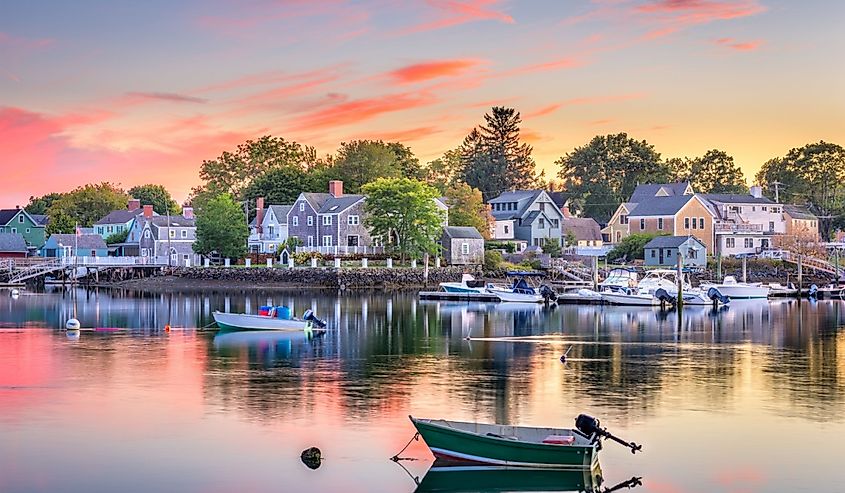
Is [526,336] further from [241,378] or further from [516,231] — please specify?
[516,231]

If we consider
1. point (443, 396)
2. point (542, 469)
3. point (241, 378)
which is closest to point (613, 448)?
point (542, 469)

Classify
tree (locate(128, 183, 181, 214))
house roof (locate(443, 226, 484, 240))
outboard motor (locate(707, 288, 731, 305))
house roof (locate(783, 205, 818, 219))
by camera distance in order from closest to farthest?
outboard motor (locate(707, 288, 731, 305)) → house roof (locate(443, 226, 484, 240)) → house roof (locate(783, 205, 818, 219)) → tree (locate(128, 183, 181, 214))

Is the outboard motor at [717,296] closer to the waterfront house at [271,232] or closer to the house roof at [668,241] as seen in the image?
the house roof at [668,241]

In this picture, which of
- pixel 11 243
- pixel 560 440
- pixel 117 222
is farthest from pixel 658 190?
pixel 560 440

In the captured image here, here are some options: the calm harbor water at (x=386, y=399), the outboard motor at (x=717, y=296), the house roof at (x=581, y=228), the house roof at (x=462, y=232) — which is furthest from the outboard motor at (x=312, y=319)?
the house roof at (x=581, y=228)

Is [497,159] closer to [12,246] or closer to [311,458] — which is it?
[12,246]

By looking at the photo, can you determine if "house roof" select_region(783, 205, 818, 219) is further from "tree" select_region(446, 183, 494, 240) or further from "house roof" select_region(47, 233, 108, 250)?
"house roof" select_region(47, 233, 108, 250)

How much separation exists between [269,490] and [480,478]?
184 inches

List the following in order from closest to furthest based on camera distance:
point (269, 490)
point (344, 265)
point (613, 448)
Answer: point (269, 490)
point (613, 448)
point (344, 265)

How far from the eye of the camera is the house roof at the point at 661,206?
388 feet

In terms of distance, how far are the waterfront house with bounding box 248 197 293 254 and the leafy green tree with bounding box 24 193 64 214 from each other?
222 ft

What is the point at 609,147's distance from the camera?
16262cm

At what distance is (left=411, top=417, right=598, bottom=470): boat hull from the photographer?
22.9m

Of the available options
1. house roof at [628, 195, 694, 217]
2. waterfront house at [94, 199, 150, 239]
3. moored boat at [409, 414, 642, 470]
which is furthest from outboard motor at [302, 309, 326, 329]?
waterfront house at [94, 199, 150, 239]
